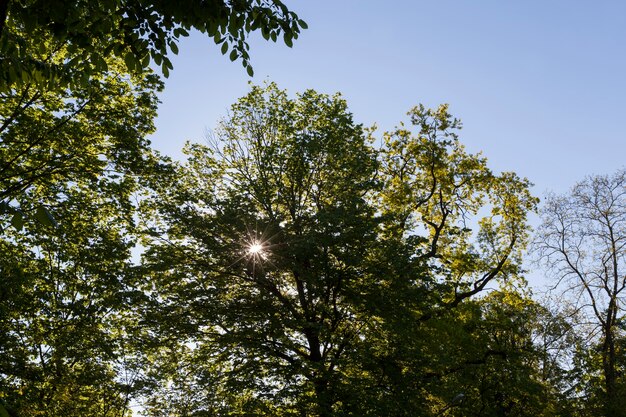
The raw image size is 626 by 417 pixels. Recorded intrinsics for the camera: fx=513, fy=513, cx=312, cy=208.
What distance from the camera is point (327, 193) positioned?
20828 mm

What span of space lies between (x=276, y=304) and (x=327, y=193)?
16.4 ft

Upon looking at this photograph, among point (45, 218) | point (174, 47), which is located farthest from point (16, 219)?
point (174, 47)

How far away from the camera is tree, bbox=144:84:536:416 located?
16.6 metres

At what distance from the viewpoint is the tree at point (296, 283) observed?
16645 mm

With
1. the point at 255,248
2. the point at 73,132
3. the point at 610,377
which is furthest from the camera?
the point at 610,377

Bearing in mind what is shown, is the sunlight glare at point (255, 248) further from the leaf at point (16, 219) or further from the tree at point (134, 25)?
the leaf at point (16, 219)

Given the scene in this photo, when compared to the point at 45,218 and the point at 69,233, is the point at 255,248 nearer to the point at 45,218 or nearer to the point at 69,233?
the point at 69,233

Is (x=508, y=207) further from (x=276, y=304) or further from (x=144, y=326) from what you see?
(x=144, y=326)

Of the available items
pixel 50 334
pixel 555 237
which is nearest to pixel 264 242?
pixel 50 334

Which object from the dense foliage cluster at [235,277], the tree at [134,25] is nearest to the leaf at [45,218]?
the tree at [134,25]

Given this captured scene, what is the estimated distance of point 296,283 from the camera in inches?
770

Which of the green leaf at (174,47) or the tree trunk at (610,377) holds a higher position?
the tree trunk at (610,377)

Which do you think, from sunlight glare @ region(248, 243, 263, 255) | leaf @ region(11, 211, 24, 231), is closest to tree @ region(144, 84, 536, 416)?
sunlight glare @ region(248, 243, 263, 255)

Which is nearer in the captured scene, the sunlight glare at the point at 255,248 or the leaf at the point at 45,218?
the leaf at the point at 45,218
